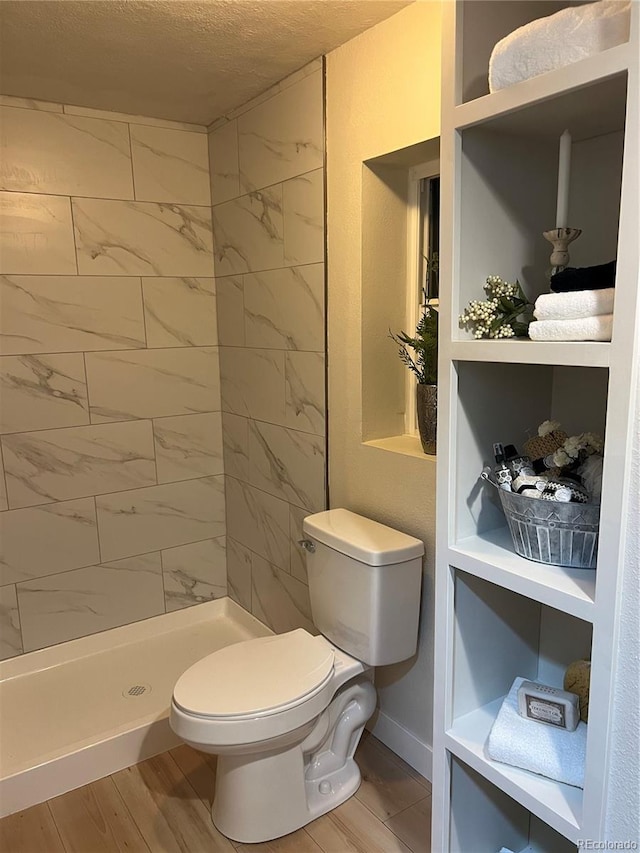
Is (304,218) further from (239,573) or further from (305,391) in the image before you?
(239,573)

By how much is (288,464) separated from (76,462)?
2.93 feet

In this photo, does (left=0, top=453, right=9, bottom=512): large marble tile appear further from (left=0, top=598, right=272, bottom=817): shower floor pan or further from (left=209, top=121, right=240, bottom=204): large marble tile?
(left=209, top=121, right=240, bottom=204): large marble tile

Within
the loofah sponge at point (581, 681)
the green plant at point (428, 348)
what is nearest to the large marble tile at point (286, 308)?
the green plant at point (428, 348)

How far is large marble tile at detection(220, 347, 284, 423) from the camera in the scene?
2436 mm

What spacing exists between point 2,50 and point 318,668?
6.86 feet

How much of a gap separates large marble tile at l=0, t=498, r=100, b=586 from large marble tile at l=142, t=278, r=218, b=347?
0.78 m

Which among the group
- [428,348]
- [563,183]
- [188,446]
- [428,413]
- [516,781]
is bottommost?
[516,781]

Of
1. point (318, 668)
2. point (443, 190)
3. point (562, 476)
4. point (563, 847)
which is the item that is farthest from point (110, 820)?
point (443, 190)

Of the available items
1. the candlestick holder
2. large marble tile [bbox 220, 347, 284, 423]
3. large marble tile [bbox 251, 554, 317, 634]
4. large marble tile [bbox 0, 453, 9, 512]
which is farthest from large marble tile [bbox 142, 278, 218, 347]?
the candlestick holder

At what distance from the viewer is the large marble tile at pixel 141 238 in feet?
8.16

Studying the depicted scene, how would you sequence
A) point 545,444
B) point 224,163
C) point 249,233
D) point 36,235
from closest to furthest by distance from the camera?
point 545,444, point 36,235, point 249,233, point 224,163

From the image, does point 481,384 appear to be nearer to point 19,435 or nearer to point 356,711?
point 356,711

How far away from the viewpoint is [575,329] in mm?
1020

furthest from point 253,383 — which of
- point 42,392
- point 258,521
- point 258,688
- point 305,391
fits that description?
point 258,688
